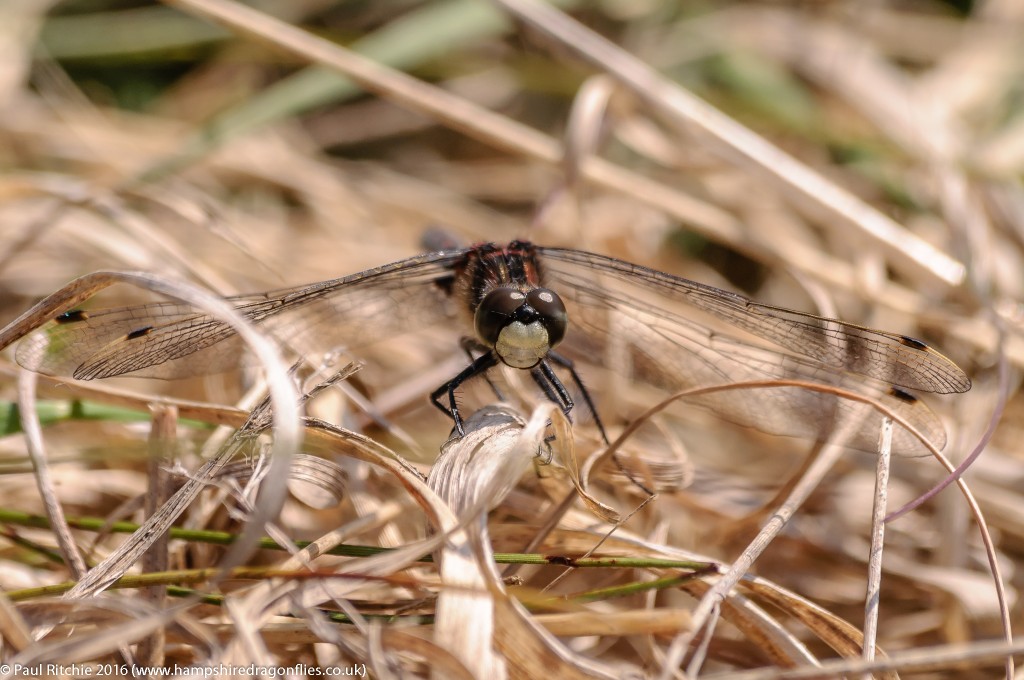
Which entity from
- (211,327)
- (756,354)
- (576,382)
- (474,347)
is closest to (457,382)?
(474,347)

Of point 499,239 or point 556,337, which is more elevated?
point 499,239

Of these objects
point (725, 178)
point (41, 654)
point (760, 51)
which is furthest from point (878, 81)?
point (41, 654)

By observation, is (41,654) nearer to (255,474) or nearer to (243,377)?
(255,474)

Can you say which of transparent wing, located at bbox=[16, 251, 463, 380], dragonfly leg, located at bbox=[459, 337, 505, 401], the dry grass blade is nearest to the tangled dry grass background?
the dry grass blade

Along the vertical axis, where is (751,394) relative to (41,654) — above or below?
above

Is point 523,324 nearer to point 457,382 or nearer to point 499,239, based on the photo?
point 457,382

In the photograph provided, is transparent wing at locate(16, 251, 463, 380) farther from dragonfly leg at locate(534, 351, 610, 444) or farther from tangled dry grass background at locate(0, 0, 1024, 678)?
dragonfly leg at locate(534, 351, 610, 444)
